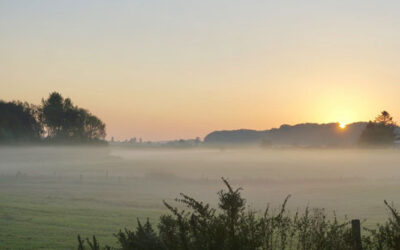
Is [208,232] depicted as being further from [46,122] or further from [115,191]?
[46,122]

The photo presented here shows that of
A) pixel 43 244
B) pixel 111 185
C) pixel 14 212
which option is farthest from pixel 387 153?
pixel 43 244

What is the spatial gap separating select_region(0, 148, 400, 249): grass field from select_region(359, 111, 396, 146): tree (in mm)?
2726

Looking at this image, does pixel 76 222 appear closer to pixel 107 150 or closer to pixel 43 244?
pixel 43 244

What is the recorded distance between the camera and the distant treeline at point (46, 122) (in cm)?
11725

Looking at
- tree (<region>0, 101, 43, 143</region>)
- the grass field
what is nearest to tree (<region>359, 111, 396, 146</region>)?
the grass field

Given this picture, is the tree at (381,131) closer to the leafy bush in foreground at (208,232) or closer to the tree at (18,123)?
the tree at (18,123)

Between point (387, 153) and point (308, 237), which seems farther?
point (387, 153)

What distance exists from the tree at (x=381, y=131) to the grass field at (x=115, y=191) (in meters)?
2.73

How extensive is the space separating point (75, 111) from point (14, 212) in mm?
81993

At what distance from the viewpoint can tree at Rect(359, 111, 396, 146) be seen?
364 feet

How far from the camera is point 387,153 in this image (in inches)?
4742

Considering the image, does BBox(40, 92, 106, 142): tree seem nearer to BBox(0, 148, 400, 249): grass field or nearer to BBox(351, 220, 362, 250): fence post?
BBox(0, 148, 400, 249): grass field

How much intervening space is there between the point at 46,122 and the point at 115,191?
50.6 metres

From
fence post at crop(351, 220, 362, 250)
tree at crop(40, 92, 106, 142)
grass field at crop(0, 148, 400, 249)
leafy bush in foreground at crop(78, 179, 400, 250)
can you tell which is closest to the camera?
leafy bush in foreground at crop(78, 179, 400, 250)
